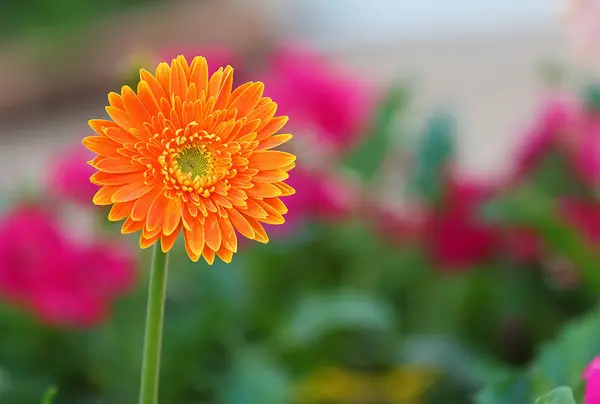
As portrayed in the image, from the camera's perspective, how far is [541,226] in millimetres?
332

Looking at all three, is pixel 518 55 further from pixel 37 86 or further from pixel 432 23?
pixel 37 86

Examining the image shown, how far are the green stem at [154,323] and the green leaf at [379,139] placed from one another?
0.76ft

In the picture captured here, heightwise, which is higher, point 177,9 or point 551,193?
point 177,9

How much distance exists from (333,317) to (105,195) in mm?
190

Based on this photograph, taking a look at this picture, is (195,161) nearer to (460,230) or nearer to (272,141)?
(272,141)

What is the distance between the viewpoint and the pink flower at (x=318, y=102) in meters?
0.38

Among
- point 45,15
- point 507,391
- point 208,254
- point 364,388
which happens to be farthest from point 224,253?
point 45,15

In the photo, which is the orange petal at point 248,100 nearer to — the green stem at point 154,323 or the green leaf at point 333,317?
the green stem at point 154,323

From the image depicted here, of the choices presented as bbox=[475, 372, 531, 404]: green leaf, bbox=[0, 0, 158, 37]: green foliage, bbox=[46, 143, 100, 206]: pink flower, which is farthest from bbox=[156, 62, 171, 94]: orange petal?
bbox=[0, 0, 158, 37]: green foliage

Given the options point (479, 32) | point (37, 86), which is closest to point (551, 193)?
point (479, 32)

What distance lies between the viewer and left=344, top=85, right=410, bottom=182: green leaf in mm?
352

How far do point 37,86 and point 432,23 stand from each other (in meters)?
0.59

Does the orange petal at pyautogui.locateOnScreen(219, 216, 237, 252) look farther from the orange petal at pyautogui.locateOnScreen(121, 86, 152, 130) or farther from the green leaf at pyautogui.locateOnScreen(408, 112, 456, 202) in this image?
the green leaf at pyautogui.locateOnScreen(408, 112, 456, 202)

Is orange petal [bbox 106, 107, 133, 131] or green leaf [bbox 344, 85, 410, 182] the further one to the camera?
green leaf [bbox 344, 85, 410, 182]
